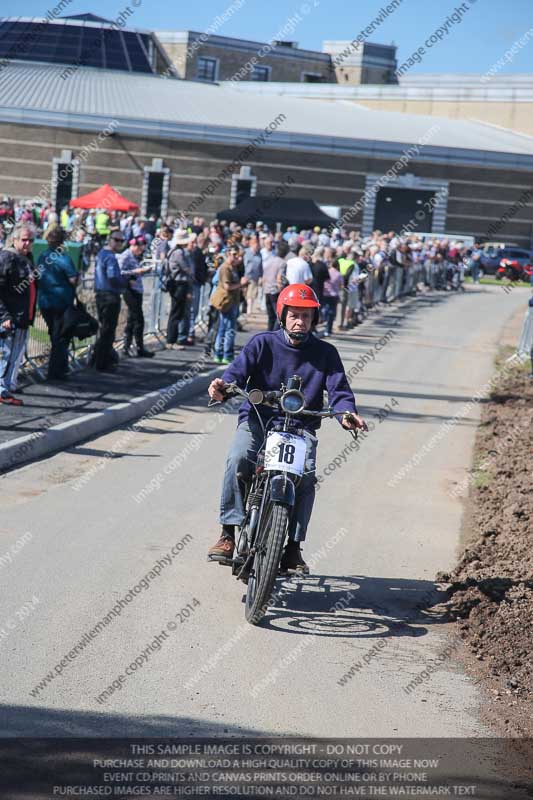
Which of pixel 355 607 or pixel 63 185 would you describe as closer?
pixel 355 607

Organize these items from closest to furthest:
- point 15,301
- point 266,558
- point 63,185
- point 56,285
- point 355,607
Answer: point 266,558, point 355,607, point 15,301, point 56,285, point 63,185

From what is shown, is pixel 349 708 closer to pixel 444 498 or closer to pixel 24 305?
pixel 444 498

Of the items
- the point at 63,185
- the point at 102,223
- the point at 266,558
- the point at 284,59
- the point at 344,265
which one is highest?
the point at 284,59

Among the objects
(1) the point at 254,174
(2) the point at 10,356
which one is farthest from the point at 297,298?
(1) the point at 254,174

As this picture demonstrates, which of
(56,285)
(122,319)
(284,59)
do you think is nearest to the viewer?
(56,285)

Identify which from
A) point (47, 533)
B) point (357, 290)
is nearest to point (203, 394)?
point (47, 533)

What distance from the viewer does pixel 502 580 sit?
8.02 meters

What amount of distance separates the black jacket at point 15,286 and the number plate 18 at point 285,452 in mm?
7027

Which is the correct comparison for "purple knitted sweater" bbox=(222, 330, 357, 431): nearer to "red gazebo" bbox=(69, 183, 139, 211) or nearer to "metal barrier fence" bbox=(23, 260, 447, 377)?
"metal barrier fence" bbox=(23, 260, 447, 377)

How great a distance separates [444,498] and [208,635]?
17.1 feet

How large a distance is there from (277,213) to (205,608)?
39.1m

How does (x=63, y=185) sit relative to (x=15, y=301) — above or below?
above

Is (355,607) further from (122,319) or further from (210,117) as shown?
(210,117)

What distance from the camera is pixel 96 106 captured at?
60406 millimetres
